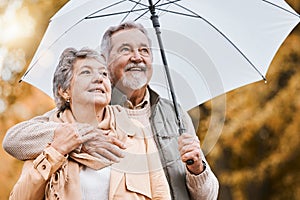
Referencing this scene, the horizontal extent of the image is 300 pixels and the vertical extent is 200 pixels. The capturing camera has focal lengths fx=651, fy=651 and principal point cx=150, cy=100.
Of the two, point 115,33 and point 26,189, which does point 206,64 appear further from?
point 26,189

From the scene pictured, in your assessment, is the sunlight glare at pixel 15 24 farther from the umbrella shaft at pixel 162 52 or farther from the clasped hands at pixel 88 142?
the clasped hands at pixel 88 142

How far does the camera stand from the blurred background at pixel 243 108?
574cm

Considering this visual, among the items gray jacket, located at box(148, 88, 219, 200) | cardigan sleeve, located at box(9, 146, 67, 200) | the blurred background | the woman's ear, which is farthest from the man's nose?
the blurred background

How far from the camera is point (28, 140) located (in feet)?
7.74

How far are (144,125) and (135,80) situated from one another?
0.68 feet

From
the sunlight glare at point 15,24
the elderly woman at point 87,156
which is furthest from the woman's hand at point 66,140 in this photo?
the sunlight glare at point 15,24

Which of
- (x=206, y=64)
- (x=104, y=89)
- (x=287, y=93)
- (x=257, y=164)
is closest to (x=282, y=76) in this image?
(x=287, y=93)

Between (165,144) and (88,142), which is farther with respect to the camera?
(165,144)

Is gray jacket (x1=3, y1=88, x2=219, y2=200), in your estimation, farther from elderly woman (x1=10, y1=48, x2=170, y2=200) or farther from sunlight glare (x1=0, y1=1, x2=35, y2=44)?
sunlight glare (x1=0, y1=1, x2=35, y2=44)

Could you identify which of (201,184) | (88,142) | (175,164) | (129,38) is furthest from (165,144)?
(129,38)

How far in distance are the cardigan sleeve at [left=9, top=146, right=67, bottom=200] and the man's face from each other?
1.75ft

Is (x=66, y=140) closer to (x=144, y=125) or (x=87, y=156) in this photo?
(x=87, y=156)

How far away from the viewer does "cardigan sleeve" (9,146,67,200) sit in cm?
225

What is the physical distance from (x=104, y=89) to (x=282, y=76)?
3.79 meters
